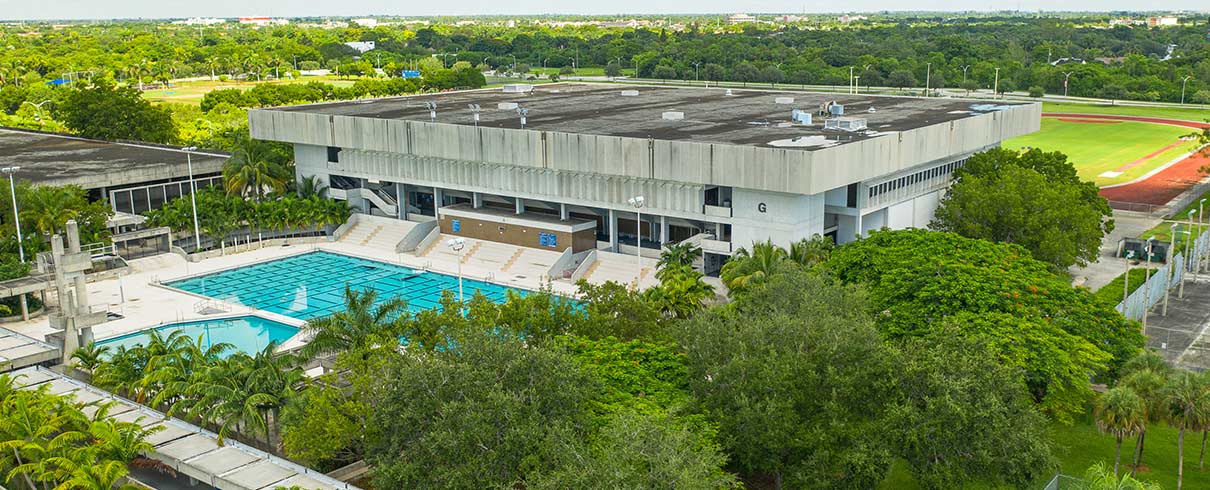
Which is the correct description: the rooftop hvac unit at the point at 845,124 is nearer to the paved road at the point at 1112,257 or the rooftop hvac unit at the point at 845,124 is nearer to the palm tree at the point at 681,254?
the palm tree at the point at 681,254

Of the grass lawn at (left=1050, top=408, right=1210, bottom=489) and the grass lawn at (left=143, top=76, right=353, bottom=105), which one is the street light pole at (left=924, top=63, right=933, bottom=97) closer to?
the grass lawn at (left=143, top=76, right=353, bottom=105)

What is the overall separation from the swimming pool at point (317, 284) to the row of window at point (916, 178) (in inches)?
812

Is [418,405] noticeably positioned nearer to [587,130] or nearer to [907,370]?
[907,370]

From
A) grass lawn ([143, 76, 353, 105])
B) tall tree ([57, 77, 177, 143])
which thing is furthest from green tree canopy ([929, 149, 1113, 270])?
grass lawn ([143, 76, 353, 105])

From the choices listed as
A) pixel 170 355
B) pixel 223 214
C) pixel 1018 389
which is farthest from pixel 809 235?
pixel 223 214

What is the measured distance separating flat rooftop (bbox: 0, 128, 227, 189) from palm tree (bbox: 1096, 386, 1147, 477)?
58.9 meters

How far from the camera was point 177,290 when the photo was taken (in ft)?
189

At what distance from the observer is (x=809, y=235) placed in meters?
54.3

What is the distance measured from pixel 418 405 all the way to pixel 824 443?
10473mm

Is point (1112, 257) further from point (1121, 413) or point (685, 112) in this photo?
point (1121, 413)

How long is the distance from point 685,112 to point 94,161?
134ft

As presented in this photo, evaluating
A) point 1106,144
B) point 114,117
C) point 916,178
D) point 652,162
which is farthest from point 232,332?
point 1106,144

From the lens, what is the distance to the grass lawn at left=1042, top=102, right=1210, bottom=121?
11894 cm

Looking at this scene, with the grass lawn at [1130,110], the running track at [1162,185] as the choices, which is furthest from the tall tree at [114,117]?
the grass lawn at [1130,110]
